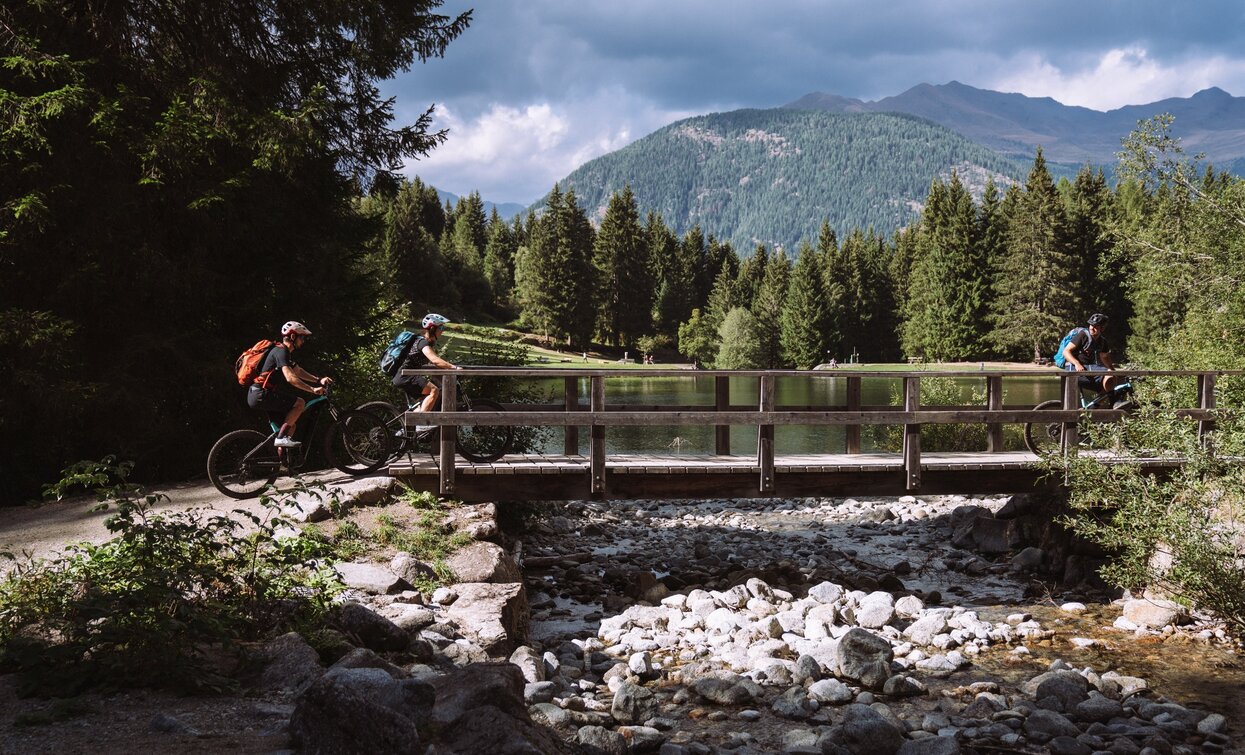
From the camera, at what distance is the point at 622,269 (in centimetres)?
8694

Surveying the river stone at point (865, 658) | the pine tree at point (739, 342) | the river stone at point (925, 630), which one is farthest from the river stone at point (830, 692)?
the pine tree at point (739, 342)

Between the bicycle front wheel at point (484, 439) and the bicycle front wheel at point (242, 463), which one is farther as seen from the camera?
the bicycle front wheel at point (484, 439)

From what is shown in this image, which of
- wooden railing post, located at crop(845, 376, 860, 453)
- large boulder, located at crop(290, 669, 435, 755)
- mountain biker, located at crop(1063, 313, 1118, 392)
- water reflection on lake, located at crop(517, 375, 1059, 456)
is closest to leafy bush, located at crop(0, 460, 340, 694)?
large boulder, located at crop(290, 669, 435, 755)

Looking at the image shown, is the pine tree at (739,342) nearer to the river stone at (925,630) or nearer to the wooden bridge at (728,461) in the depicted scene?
the wooden bridge at (728,461)

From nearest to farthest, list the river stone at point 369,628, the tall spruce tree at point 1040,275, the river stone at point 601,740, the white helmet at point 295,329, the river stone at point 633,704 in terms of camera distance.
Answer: the river stone at point 601,740, the river stone at point 369,628, the river stone at point 633,704, the white helmet at point 295,329, the tall spruce tree at point 1040,275

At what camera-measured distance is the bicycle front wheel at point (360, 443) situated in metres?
11.3

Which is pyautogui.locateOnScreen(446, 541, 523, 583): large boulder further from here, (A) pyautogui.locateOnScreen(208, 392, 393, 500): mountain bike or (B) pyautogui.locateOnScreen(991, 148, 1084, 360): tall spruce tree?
(B) pyautogui.locateOnScreen(991, 148, 1084, 360): tall spruce tree

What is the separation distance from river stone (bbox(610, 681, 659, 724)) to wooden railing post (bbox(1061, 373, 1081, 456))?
7.29 meters

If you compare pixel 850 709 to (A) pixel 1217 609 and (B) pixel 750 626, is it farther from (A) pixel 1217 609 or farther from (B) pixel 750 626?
(A) pixel 1217 609

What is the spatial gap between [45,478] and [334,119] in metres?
6.83

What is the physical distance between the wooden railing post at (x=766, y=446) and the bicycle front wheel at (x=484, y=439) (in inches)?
131

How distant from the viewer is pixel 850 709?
767 cm

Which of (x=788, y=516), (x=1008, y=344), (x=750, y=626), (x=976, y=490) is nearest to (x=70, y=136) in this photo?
(x=750, y=626)

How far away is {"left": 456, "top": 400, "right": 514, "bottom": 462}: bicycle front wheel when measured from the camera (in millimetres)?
11898
